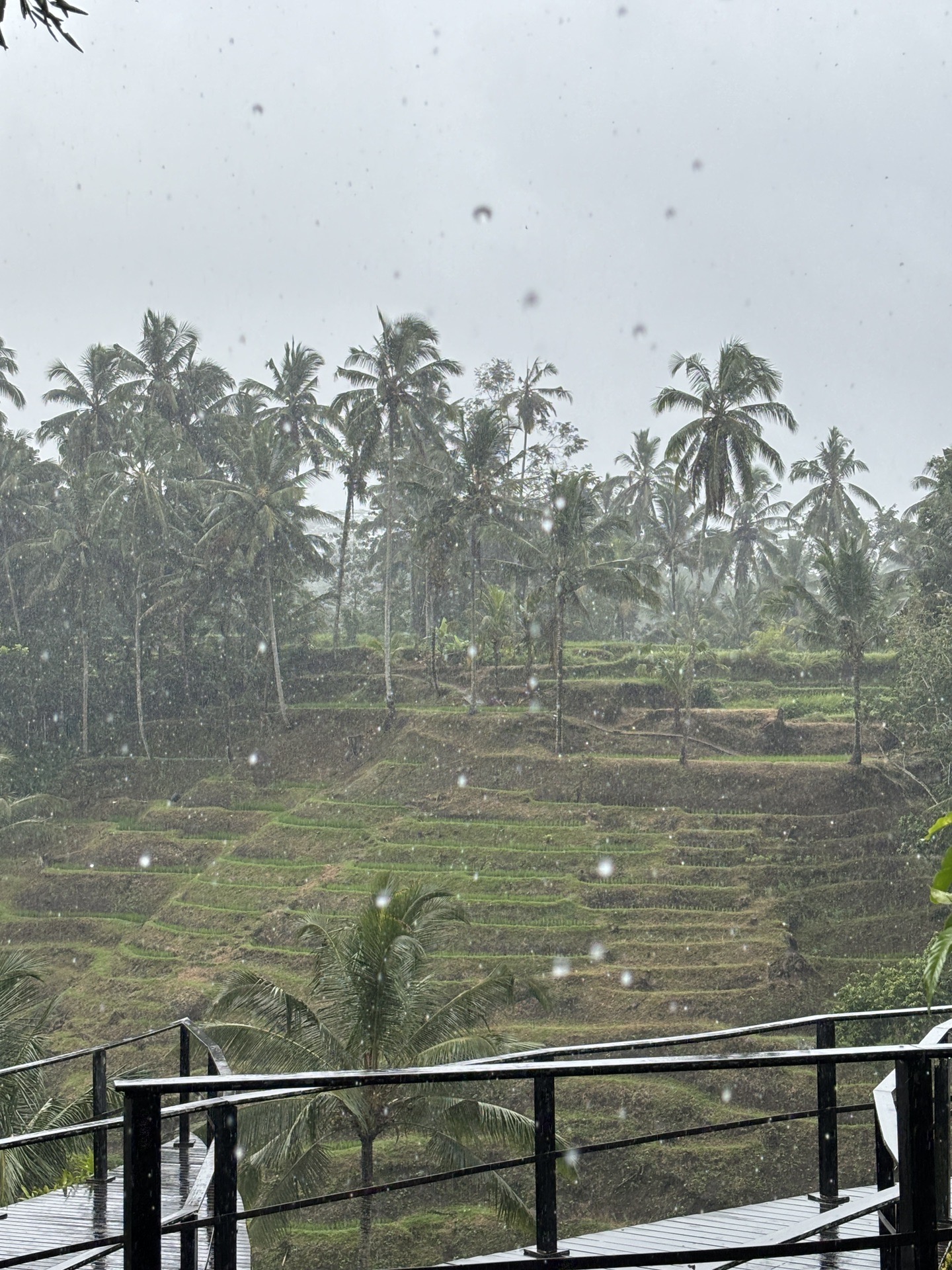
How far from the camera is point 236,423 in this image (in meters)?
39.6

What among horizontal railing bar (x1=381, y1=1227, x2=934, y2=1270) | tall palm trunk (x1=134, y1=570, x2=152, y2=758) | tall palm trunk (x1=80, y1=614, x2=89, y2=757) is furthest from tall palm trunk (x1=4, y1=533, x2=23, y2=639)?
horizontal railing bar (x1=381, y1=1227, x2=934, y2=1270)

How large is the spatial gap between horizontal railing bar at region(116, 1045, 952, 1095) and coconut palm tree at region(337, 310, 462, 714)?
98.4 feet

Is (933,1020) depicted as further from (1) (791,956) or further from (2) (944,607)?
(2) (944,607)

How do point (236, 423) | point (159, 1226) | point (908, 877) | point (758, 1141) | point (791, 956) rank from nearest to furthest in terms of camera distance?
point (159, 1226) < point (758, 1141) < point (791, 956) < point (908, 877) < point (236, 423)

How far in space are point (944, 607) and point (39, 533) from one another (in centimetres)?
2710

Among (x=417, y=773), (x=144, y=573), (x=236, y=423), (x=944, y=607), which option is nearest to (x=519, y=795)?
(x=417, y=773)

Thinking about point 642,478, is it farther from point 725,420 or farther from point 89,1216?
point 89,1216

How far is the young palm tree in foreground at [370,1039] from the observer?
1122 centimetres

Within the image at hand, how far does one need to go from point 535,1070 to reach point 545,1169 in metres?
0.61

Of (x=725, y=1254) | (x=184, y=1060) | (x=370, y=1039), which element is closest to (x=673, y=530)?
(x=370, y=1039)

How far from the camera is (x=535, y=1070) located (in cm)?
188

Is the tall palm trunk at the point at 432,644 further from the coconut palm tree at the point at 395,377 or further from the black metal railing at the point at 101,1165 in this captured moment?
the black metal railing at the point at 101,1165

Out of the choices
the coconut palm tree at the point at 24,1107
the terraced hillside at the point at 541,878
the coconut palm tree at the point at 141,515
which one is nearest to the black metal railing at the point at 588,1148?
the coconut palm tree at the point at 24,1107

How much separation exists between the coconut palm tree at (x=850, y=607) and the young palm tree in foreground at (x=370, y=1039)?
1617 cm
